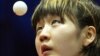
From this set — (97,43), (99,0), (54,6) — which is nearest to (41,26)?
(54,6)

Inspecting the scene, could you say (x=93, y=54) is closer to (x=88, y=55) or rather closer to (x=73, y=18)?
(x=88, y=55)

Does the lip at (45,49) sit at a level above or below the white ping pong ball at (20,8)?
below

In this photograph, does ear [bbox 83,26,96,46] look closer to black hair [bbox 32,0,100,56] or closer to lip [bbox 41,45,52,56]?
black hair [bbox 32,0,100,56]

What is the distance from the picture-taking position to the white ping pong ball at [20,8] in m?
0.95

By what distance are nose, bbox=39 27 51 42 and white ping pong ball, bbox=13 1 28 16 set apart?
0.73 feet

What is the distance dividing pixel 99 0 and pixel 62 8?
26cm

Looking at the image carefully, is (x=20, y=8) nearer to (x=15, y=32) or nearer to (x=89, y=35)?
(x=15, y=32)

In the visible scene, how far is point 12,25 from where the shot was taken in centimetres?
100

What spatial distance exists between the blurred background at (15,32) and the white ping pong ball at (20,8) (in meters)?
0.03

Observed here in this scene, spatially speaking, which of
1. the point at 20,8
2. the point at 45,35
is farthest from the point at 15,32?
the point at 45,35

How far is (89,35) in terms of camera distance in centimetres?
79

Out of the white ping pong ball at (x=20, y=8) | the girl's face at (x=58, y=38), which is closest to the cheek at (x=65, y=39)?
the girl's face at (x=58, y=38)

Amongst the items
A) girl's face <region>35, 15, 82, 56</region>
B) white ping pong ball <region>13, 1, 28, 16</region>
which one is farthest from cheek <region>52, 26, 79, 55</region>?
white ping pong ball <region>13, 1, 28, 16</region>

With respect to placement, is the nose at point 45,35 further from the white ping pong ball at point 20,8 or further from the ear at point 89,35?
the white ping pong ball at point 20,8
